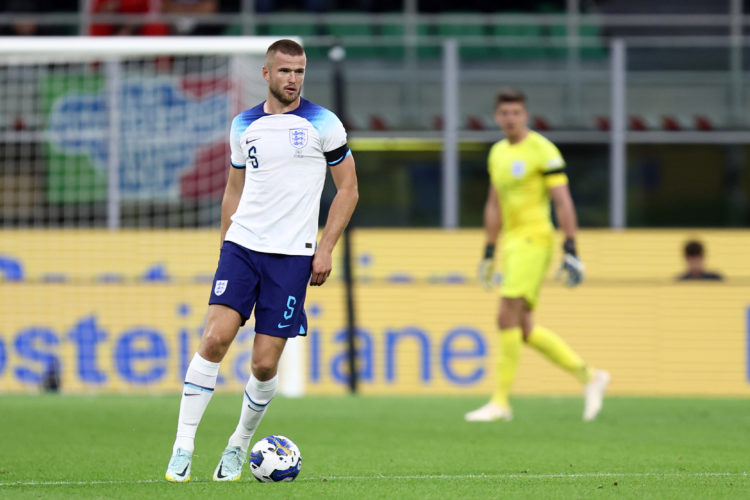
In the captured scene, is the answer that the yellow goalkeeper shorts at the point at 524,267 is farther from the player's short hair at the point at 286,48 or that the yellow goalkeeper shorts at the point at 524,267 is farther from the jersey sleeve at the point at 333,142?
the player's short hair at the point at 286,48

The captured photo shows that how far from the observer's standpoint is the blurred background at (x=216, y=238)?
14133mm

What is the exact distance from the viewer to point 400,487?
20.0 ft

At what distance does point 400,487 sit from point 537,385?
872 cm

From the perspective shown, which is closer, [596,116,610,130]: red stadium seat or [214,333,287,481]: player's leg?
[214,333,287,481]: player's leg

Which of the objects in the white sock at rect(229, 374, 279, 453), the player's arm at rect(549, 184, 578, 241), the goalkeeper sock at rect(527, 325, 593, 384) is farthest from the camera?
the goalkeeper sock at rect(527, 325, 593, 384)

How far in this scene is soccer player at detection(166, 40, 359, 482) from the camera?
625 centimetres

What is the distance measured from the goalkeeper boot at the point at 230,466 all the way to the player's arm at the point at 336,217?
85 cm

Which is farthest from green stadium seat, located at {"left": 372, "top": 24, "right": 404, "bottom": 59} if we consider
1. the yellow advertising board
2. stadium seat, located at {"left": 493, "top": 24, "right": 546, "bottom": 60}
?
the yellow advertising board

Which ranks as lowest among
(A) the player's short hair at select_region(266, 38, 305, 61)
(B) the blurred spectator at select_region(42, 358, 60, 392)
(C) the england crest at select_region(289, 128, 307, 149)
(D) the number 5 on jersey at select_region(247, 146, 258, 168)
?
(B) the blurred spectator at select_region(42, 358, 60, 392)

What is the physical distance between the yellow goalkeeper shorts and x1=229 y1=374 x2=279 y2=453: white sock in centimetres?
392

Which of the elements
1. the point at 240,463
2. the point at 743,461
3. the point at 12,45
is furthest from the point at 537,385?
the point at 240,463

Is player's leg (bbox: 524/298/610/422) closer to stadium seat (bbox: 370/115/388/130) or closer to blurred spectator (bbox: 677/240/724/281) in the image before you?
blurred spectator (bbox: 677/240/724/281)

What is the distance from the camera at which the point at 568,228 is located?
32.7ft

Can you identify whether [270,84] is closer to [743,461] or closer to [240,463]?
[240,463]
